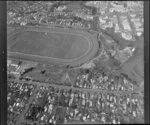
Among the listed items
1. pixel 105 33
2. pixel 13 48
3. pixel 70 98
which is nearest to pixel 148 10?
pixel 70 98

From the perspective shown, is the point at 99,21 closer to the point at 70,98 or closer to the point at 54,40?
the point at 54,40

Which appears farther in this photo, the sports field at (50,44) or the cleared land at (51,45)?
the sports field at (50,44)

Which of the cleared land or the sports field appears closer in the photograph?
the cleared land

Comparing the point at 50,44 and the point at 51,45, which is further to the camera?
the point at 50,44

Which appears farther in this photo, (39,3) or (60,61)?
(39,3)

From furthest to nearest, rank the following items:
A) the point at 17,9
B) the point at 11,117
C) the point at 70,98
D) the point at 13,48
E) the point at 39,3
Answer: the point at 39,3
the point at 17,9
the point at 13,48
the point at 70,98
the point at 11,117
